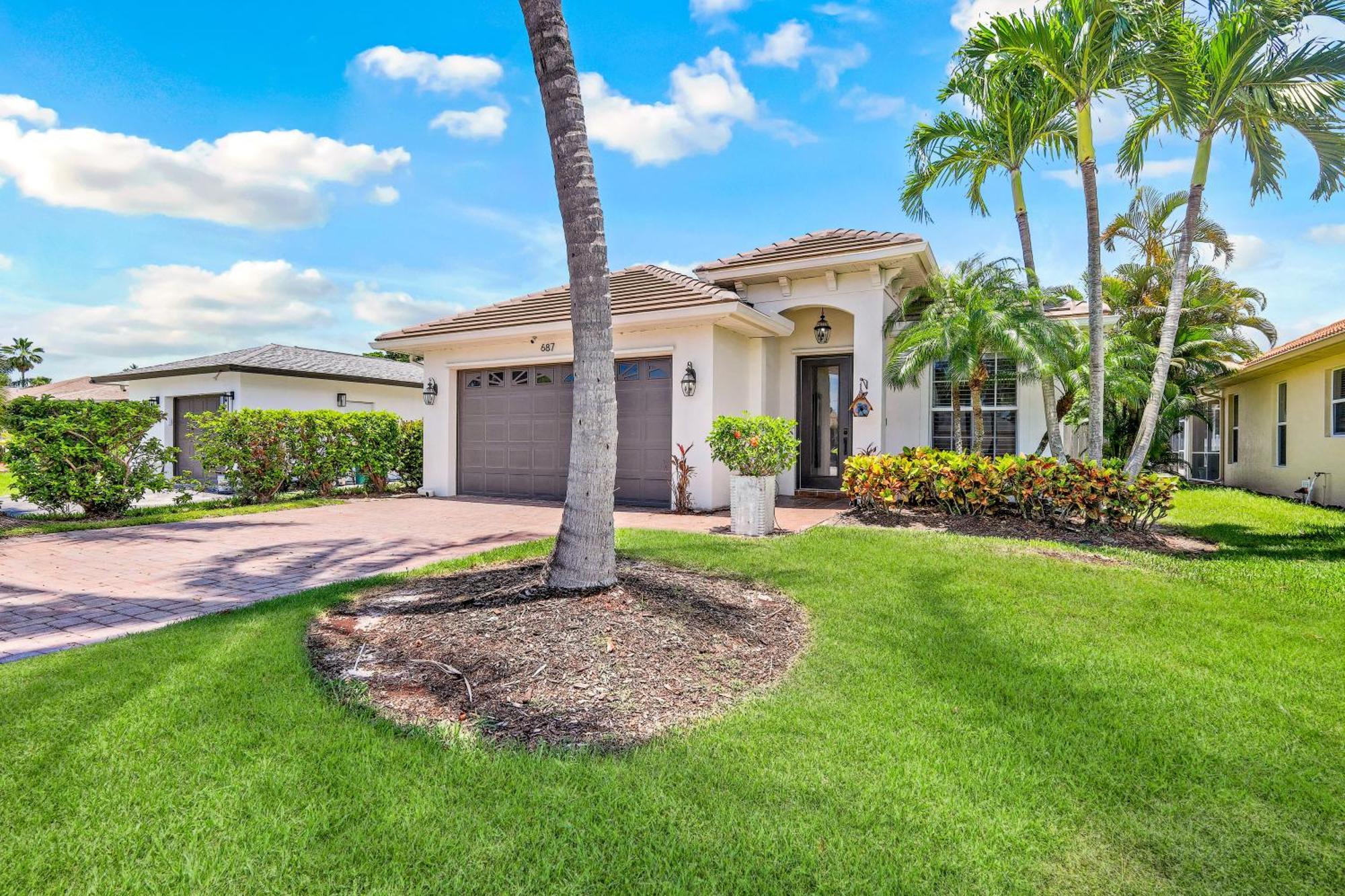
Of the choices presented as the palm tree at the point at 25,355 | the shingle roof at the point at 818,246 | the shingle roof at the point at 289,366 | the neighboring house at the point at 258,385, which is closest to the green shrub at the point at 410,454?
the neighboring house at the point at 258,385

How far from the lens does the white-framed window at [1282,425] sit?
45.3 ft

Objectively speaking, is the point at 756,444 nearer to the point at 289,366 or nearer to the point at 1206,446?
the point at 289,366

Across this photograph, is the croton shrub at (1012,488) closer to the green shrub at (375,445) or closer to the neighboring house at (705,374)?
the neighboring house at (705,374)

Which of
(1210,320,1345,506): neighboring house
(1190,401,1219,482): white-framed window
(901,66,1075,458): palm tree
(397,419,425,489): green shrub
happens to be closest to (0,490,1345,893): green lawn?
(901,66,1075,458): palm tree

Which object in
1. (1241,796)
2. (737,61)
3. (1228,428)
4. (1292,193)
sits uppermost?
(737,61)

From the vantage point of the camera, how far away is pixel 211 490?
15578 mm

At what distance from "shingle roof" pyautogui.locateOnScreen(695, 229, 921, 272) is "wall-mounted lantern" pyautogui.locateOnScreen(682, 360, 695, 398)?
2.59 meters

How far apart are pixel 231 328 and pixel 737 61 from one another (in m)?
20.1

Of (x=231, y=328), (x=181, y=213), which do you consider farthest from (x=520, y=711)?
(x=231, y=328)

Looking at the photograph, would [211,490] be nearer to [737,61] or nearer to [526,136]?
[526,136]

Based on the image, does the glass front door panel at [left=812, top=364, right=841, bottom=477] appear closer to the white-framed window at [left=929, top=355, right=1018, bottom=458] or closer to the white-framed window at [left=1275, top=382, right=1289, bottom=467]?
the white-framed window at [left=929, top=355, right=1018, bottom=458]

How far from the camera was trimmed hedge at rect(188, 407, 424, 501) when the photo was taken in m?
11.7

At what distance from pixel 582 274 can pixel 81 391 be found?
3408 centimetres

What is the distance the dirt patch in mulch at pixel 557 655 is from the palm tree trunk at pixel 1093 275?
6792 millimetres
